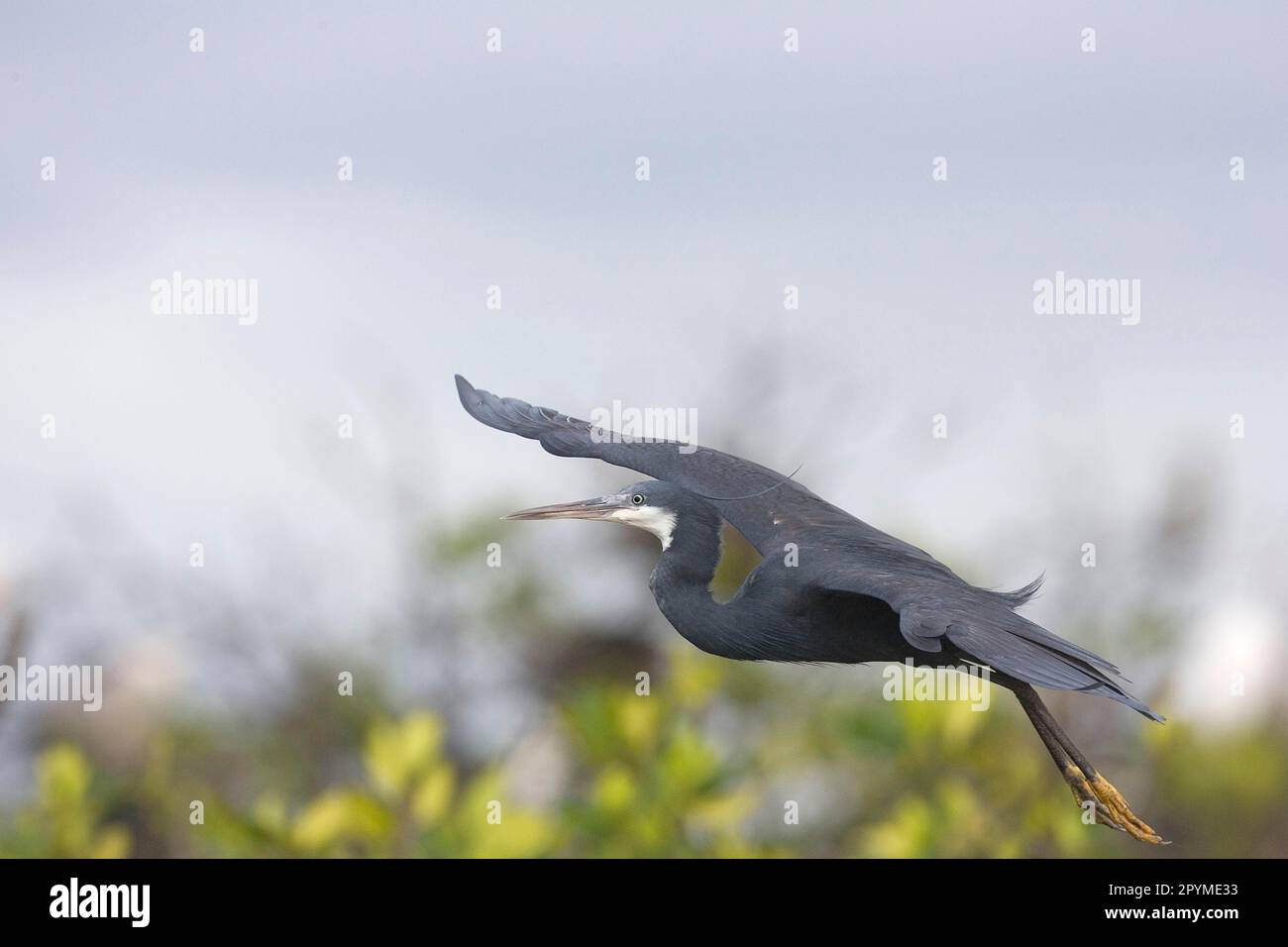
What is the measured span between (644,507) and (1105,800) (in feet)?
7.41

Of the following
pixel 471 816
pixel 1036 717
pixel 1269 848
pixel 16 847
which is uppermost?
pixel 1036 717

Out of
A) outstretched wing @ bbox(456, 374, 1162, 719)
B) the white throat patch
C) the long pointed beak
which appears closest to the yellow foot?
outstretched wing @ bbox(456, 374, 1162, 719)

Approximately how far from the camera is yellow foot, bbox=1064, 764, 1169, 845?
6273 mm

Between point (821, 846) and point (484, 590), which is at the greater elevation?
point (484, 590)

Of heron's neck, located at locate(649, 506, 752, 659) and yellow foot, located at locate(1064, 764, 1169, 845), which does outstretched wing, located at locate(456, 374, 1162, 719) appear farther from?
yellow foot, located at locate(1064, 764, 1169, 845)

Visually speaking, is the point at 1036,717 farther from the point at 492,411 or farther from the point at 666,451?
the point at 492,411

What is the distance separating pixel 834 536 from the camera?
6074 millimetres

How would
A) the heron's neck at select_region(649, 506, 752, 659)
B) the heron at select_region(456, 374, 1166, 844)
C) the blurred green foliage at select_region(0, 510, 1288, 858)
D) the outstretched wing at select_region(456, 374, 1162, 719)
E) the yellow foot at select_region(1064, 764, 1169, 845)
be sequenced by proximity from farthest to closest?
the blurred green foliage at select_region(0, 510, 1288, 858) → the yellow foot at select_region(1064, 764, 1169, 845) → the heron's neck at select_region(649, 506, 752, 659) → the heron at select_region(456, 374, 1166, 844) → the outstretched wing at select_region(456, 374, 1162, 719)

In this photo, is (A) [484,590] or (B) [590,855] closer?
(B) [590,855]

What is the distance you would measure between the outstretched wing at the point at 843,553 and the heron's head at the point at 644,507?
18 centimetres

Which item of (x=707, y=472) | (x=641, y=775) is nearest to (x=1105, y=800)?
(x=707, y=472)

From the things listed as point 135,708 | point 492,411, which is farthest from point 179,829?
point 492,411

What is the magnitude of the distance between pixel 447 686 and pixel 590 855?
5.67 meters

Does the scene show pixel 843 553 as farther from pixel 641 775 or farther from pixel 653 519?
pixel 641 775
